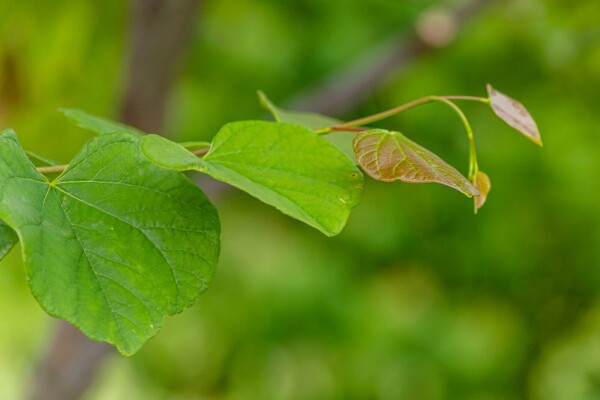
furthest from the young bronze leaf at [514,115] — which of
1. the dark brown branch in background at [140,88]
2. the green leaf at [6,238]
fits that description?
the dark brown branch in background at [140,88]

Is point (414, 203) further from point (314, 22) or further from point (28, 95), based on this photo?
point (28, 95)

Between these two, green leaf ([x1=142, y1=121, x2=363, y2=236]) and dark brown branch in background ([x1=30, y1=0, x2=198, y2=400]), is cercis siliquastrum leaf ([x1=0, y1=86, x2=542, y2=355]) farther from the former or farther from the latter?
dark brown branch in background ([x1=30, y1=0, x2=198, y2=400])

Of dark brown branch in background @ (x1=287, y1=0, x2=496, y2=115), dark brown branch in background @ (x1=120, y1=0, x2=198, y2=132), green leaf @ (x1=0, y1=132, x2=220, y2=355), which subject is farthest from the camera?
dark brown branch in background @ (x1=287, y1=0, x2=496, y2=115)

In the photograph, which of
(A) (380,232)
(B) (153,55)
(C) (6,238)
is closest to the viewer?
(C) (6,238)

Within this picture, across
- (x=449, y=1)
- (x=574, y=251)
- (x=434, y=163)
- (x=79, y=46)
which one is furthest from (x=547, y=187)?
(x=434, y=163)

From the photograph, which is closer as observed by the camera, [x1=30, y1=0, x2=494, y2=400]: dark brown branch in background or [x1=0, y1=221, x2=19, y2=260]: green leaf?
[x1=0, y1=221, x2=19, y2=260]: green leaf

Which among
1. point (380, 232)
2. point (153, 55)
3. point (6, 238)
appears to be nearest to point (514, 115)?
point (6, 238)

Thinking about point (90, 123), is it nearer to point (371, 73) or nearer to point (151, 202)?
point (151, 202)

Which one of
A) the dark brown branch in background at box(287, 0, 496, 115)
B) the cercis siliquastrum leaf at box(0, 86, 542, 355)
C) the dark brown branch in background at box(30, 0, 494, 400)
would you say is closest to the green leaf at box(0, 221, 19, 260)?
the cercis siliquastrum leaf at box(0, 86, 542, 355)
